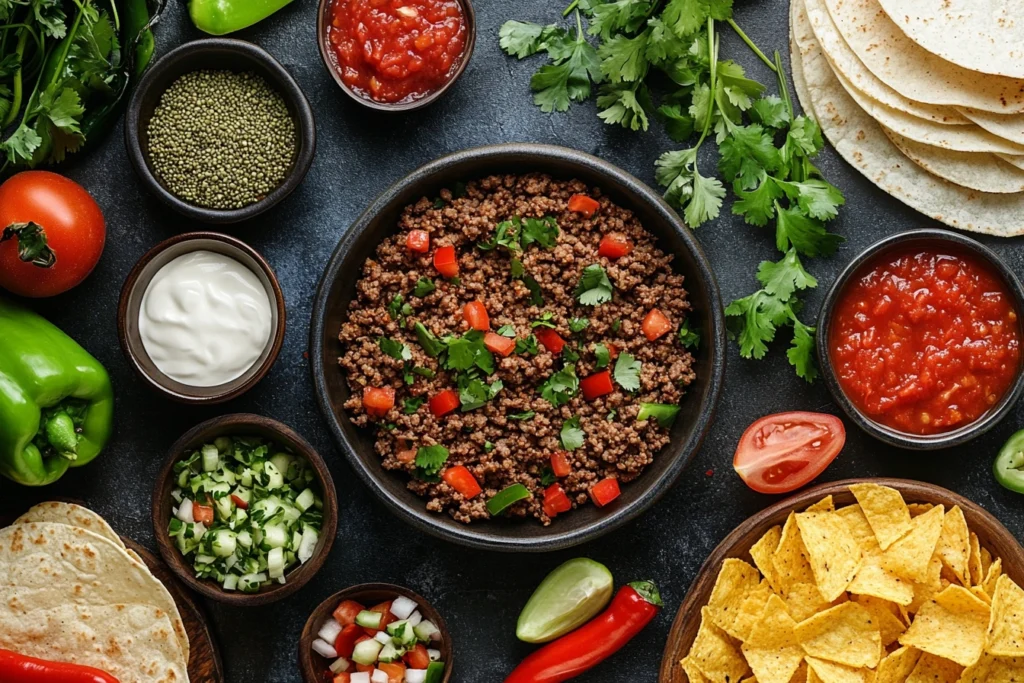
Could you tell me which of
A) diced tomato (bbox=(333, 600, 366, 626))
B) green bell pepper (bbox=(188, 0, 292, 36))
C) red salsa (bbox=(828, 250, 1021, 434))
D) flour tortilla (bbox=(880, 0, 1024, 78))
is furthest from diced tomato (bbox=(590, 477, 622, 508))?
green bell pepper (bbox=(188, 0, 292, 36))

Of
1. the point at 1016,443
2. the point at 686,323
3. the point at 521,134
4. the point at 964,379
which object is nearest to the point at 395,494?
the point at 686,323

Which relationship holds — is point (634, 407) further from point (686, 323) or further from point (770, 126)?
point (770, 126)

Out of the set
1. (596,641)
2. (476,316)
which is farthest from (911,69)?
(596,641)

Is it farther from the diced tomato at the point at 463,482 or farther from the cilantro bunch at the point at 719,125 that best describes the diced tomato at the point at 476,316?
the cilantro bunch at the point at 719,125

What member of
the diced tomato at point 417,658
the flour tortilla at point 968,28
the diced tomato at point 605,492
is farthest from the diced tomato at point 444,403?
the flour tortilla at point 968,28

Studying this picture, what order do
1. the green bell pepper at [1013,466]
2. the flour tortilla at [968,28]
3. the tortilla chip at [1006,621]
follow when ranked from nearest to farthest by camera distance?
the tortilla chip at [1006,621] → the flour tortilla at [968,28] → the green bell pepper at [1013,466]

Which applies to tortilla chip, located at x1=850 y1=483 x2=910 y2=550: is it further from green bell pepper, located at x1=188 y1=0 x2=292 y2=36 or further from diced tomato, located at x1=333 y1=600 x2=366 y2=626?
green bell pepper, located at x1=188 y1=0 x2=292 y2=36
